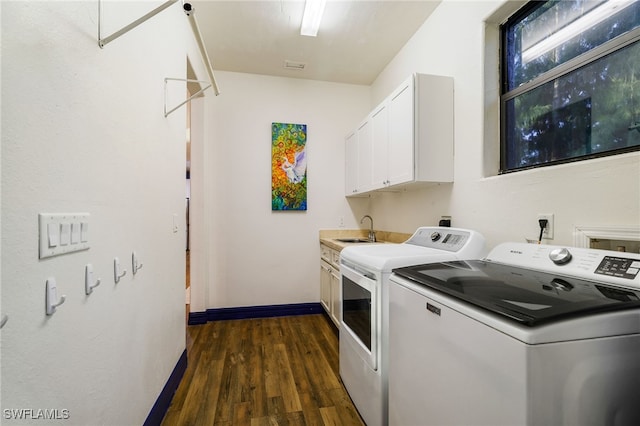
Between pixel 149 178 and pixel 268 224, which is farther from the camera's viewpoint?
pixel 268 224

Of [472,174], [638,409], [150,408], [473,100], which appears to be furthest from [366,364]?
[473,100]

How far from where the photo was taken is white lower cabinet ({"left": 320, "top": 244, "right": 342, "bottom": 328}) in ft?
8.49

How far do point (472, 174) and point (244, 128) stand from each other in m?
2.49

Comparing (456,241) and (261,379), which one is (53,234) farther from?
(456,241)

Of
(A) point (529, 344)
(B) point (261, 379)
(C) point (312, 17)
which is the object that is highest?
(C) point (312, 17)

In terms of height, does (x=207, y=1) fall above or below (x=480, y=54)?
above

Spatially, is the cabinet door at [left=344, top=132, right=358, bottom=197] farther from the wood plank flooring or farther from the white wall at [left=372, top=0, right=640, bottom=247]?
the wood plank flooring

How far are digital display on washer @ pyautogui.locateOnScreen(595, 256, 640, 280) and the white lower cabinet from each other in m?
1.76

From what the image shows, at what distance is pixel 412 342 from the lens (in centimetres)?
113

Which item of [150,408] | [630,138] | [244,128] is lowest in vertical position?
[150,408]

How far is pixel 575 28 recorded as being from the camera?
1376mm

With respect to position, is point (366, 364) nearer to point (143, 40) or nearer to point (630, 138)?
point (630, 138)

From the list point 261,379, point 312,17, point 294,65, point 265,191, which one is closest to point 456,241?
point 261,379

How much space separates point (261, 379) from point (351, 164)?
233cm
